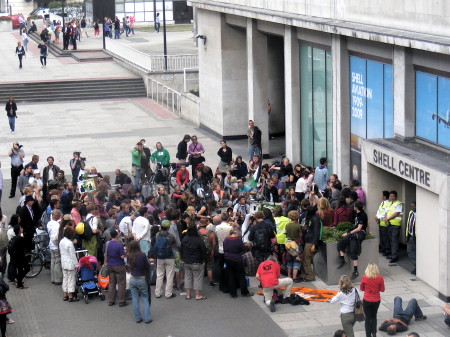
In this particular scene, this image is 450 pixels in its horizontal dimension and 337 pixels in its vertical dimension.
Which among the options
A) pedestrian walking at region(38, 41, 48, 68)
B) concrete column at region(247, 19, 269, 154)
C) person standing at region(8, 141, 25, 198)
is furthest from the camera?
pedestrian walking at region(38, 41, 48, 68)

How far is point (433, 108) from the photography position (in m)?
20.9

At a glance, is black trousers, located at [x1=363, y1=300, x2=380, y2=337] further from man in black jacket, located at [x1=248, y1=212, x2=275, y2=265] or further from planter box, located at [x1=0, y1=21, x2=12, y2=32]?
planter box, located at [x1=0, y1=21, x2=12, y2=32]

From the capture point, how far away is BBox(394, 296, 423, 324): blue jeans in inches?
675

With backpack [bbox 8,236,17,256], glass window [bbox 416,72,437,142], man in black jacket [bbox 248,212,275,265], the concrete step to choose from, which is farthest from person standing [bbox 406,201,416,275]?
the concrete step

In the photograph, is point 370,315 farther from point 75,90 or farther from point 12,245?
point 75,90

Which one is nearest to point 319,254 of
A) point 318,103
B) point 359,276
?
point 359,276

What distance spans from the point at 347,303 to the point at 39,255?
762 centimetres

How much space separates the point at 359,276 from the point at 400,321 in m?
2.78

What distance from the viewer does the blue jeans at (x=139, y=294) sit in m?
17.7

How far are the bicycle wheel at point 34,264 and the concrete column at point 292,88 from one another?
10.3 m

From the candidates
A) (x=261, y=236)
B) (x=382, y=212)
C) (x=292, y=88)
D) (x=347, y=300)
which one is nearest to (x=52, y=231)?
(x=261, y=236)

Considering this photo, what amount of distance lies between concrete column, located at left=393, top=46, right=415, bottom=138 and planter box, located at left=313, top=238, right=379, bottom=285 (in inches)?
130

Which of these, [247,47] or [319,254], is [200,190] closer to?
[319,254]

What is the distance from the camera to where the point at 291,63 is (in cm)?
2894
